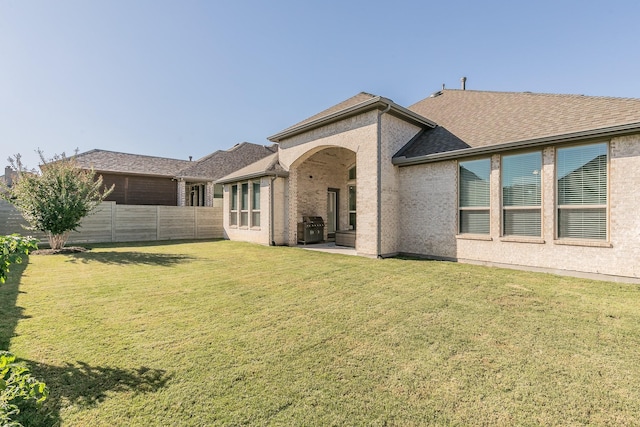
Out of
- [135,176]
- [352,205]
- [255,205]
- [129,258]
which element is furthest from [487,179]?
[135,176]

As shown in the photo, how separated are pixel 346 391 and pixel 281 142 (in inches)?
465

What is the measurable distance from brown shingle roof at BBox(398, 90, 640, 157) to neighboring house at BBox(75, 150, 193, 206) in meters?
18.6

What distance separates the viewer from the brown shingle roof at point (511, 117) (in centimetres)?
664

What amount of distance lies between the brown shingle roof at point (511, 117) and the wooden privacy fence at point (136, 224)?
40.6ft

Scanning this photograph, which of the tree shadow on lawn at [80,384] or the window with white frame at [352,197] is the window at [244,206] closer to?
the window with white frame at [352,197]

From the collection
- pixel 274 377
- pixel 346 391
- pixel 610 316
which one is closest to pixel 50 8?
pixel 274 377

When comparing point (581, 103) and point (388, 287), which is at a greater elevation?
point (581, 103)

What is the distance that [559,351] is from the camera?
310 centimetres

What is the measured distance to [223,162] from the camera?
74.3ft

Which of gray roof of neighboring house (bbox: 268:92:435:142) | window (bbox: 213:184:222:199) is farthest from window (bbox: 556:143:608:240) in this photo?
window (bbox: 213:184:222:199)

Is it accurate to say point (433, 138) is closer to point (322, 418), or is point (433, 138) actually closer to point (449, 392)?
point (449, 392)

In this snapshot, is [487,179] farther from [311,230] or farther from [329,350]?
[311,230]

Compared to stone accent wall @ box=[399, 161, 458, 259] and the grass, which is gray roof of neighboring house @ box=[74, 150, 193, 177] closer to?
the grass

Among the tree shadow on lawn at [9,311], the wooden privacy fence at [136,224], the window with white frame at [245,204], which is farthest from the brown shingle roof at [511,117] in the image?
the wooden privacy fence at [136,224]
